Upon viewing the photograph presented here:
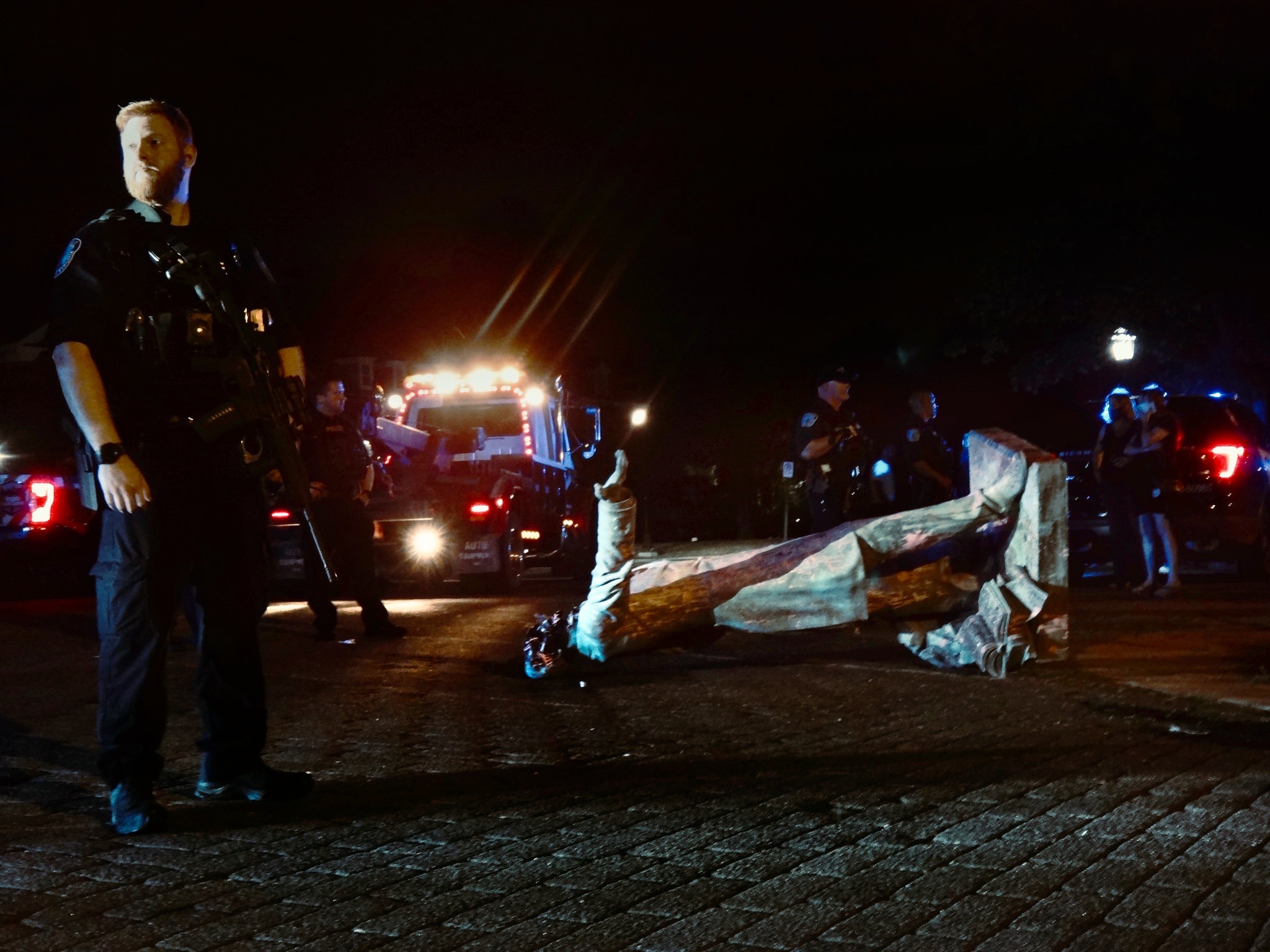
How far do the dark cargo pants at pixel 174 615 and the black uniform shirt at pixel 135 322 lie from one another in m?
0.25

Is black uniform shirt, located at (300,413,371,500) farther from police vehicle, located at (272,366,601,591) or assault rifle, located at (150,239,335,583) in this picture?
assault rifle, located at (150,239,335,583)

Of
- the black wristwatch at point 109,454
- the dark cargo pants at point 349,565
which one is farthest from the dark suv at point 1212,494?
the black wristwatch at point 109,454

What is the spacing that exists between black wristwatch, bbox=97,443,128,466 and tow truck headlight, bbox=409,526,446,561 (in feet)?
28.5

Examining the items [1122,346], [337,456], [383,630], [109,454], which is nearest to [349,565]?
[383,630]

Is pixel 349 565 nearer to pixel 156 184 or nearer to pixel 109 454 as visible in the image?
pixel 156 184

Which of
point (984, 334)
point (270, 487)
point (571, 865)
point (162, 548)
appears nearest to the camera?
point (571, 865)

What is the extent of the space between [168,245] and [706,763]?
251 centimetres

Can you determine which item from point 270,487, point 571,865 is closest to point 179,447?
point 270,487

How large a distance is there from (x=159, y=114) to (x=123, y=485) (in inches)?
46.9

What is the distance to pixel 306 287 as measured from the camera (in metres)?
45.9

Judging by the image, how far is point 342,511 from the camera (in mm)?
8961

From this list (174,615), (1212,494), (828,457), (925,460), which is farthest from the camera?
(1212,494)

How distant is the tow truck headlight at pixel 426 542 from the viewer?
40.9 feet

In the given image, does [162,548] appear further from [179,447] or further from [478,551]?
[478,551]
